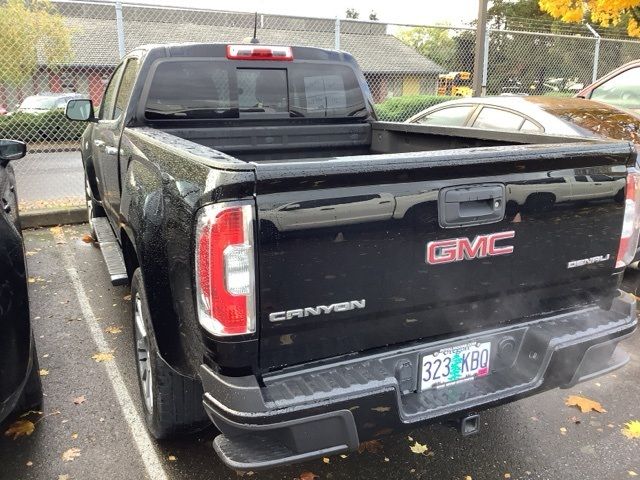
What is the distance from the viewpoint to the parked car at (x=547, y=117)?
525 cm

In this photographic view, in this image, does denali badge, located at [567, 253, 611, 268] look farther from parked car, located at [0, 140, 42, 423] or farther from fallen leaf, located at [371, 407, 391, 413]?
parked car, located at [0, 140, 42, 423]

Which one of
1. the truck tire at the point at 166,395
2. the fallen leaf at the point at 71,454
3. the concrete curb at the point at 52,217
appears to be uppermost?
the truck tire at the point at 166,395

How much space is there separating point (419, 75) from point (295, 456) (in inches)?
595

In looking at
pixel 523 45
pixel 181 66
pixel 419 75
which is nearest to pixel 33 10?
pixel 419 75

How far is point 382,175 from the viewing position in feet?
6.98

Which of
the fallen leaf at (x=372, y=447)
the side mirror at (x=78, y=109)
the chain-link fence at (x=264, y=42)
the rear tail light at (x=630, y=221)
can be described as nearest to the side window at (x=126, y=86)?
the side mirror at (x=78, y=109)

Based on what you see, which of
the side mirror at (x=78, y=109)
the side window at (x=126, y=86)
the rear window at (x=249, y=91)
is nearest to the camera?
the rear window at (x=249, y=91)

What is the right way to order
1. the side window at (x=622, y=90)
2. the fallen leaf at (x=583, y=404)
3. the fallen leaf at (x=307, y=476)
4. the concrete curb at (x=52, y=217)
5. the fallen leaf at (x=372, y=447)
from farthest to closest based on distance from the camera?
the concrete curb at (x=52, y=217) → the side window at (x=622, y=90) → the fallen leaf at (x=583, y=404) → the fallen leaf at (x=372, y=447) → the fallen leaf at (x=307, y=476)

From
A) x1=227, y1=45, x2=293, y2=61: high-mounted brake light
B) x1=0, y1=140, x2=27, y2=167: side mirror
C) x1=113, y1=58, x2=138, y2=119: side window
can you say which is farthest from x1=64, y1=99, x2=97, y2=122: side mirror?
x1=227, y1=45, x2=293, y2=61: high-mounted brake light

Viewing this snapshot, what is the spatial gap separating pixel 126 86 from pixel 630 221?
11.1ft

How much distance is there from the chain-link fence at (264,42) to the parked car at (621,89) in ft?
8.32

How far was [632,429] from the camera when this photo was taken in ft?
10.8

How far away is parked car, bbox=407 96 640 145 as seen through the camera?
5.25m

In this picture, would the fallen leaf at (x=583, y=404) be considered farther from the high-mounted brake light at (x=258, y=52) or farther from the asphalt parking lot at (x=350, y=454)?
the high-mounted brake light at (x=258, y=52)
